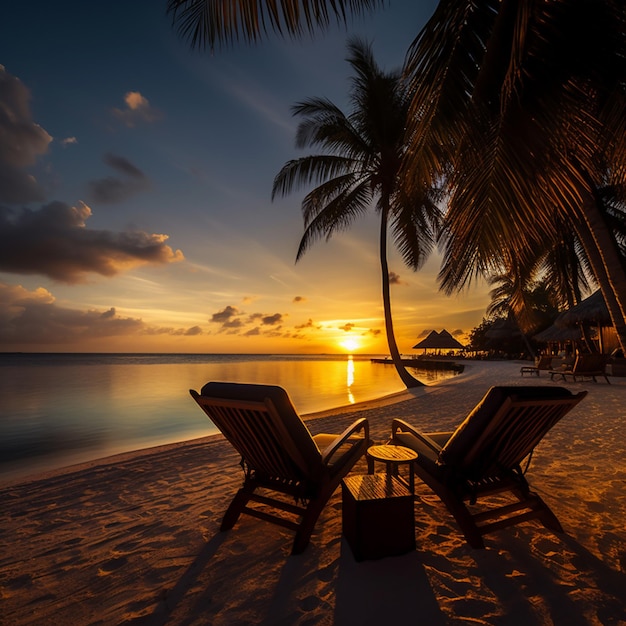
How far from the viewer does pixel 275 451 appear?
2.08 meters

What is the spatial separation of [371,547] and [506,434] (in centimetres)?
103

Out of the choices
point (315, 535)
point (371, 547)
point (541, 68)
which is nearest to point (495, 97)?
point (541, 68)

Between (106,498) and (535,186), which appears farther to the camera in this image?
(106,498)

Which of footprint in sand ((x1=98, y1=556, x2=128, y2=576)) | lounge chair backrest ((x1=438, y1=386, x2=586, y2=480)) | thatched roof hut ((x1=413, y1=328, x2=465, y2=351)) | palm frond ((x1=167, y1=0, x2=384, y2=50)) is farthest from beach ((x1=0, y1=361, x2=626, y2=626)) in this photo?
thatched roof hut ((x1=413, y1=328, x2=465, y2=351))

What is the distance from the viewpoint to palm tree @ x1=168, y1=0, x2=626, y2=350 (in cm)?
235

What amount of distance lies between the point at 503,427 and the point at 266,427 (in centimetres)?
139

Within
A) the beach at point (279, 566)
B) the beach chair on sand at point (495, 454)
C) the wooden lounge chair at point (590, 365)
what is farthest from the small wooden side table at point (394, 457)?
the wooden lounge chair at point (590, 365)

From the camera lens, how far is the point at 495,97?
2.84 meters

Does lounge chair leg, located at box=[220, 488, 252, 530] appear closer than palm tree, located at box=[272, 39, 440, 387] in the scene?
Yes

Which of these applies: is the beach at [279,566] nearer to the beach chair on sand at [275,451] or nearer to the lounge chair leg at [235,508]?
the lounge chair leg at [235,508]

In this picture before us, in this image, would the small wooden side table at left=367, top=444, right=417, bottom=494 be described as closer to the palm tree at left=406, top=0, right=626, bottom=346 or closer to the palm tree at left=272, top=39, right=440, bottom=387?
the palm tree at left=406, top=0, right=626, bottom=346

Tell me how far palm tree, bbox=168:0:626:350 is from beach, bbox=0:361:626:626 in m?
2.08

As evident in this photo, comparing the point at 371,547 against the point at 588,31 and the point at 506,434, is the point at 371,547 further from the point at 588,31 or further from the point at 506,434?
the point at 588,31


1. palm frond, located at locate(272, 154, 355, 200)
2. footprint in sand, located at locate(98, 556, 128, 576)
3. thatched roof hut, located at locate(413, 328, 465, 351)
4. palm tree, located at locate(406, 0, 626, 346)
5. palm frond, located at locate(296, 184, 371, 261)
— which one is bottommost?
footprint in sand, located at locate(98, 556, 128, 576)
